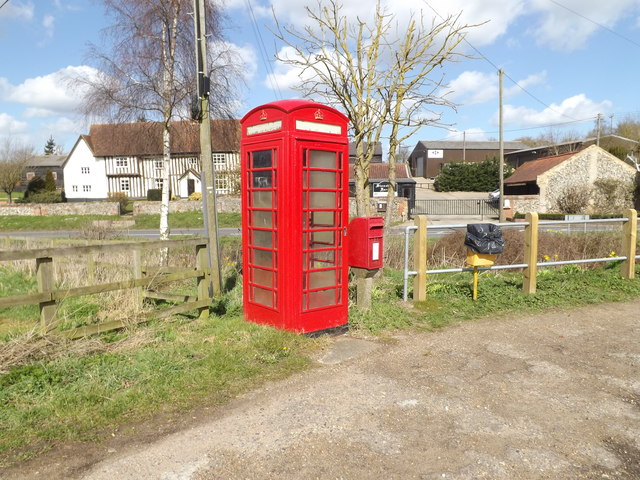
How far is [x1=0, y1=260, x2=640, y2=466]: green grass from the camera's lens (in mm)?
3885

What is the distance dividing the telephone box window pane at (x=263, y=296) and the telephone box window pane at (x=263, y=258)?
0.33m

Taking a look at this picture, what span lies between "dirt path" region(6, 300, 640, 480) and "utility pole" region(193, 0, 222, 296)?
3.65 metres

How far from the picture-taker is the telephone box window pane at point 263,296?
618 cm

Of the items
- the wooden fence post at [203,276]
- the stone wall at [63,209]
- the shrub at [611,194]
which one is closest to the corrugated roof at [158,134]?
the wooden fence post at [203,276]

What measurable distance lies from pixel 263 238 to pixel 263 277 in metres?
0.50

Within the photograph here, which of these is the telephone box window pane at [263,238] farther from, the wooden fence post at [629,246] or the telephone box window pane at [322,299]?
the wooden fence post at [629,246]

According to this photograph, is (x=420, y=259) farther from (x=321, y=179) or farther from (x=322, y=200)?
(x=321, y=179)

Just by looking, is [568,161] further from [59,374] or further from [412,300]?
[59,374]

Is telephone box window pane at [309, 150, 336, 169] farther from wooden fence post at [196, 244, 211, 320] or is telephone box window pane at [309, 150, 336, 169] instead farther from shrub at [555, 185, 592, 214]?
shrub at [555, 185, 592, 214]

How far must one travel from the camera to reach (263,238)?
6234mm

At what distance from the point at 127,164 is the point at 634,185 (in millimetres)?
47021

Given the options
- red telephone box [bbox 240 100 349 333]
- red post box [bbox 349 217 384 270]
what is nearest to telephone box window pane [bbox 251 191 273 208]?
red telephone box [bbox 240 100 349 333]

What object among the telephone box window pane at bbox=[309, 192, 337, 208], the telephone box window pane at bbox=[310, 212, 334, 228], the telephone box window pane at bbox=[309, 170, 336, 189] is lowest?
the telephone box window pane at bbox=[310, 212, 334, 228]

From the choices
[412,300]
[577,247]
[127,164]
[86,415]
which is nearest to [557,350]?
[412,300]
